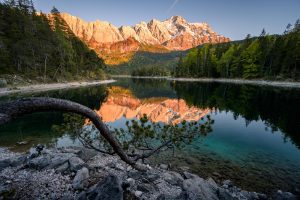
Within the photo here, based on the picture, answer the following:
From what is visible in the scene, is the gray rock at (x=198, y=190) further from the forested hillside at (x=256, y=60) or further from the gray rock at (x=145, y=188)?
the forested hillside at (x=256, y=60)

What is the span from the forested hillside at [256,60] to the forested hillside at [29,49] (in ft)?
213

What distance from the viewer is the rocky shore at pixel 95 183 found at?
598cm

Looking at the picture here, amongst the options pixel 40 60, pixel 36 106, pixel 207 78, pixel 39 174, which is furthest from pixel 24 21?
pixel 207 78

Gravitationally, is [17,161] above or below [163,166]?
above

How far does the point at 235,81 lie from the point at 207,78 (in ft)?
62.1

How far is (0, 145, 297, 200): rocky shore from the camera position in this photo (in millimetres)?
5984

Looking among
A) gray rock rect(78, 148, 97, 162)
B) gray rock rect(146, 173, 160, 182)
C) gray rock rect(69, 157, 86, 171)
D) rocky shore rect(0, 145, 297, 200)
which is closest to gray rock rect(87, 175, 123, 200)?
Answer: rocky shore rect(0, 145, 297, 200)

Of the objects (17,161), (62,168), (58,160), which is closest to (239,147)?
(62,168)

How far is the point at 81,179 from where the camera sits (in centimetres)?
708

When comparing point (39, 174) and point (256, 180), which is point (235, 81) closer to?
point (256, 180)

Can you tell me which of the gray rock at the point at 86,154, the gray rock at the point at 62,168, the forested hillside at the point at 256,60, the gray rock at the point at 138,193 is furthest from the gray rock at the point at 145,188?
the forested hillside at the point at 256,60

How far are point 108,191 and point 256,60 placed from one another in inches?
3405

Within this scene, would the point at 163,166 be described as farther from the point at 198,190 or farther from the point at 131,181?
the point at 198,190

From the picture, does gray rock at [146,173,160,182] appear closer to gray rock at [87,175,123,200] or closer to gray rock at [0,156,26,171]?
gray rock at [87,175,123,200]
